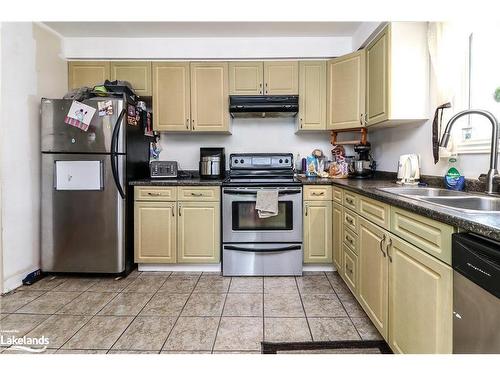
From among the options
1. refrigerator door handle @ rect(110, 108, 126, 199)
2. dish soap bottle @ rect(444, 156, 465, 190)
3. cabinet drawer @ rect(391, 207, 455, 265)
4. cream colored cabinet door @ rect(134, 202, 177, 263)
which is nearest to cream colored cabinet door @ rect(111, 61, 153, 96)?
refrigerator door handle @ rect(110, 108, 126, 199)

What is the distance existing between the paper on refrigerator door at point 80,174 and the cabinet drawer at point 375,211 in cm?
215

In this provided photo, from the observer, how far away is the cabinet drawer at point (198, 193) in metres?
2.55

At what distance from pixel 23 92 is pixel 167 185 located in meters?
1.42

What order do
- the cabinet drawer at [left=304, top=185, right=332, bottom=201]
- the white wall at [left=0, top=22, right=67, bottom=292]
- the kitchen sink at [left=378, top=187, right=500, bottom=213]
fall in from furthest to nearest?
the cabinet drawer at [left=304, top=185, right=332, bottom=201], the white wall at [left=0, top=22, right=67, bottom=292], the kitchen sink at [left=378, top=187, right=500, bottom=213]

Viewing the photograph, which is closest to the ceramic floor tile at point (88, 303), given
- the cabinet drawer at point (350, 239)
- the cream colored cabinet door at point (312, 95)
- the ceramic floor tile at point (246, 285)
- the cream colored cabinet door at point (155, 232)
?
the cream colored cabinet door at point (155, 232)

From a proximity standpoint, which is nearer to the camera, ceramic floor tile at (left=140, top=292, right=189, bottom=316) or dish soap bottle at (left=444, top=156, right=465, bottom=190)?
dish soap bottle at (left=444, top=156, right=465, bottom=190)

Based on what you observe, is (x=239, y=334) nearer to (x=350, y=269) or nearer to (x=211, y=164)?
(x=350, y=269)

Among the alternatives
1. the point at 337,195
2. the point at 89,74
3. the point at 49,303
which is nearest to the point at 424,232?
the point at 337,195

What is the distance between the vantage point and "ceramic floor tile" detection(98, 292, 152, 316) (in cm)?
189

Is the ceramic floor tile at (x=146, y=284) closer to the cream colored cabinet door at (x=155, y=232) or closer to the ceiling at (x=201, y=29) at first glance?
→ the cream colored cabinet door at (x=155, y=232)

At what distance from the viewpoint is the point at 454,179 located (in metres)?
1.69

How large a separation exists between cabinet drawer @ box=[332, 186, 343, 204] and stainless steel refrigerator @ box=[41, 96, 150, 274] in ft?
6.26

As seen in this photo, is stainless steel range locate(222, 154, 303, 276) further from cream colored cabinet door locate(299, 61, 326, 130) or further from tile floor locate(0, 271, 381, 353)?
cream colored cabinet door locate(299, 61, 326, 130)
